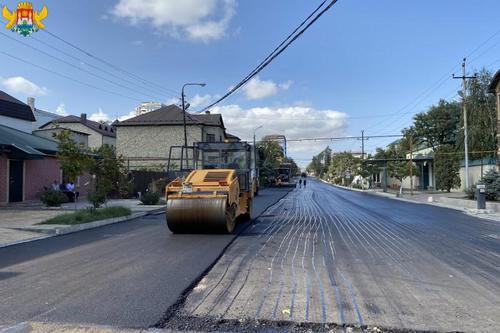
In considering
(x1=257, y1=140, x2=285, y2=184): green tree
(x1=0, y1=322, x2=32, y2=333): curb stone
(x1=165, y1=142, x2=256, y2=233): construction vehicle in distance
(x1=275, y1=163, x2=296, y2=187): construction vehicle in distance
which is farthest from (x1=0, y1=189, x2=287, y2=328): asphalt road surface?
(x1=275, y1=163, x2=296, y2=187): construction vehicle in distance

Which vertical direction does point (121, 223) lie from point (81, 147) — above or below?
below

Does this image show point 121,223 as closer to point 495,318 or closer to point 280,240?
point 280,240

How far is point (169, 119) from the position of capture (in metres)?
52.1

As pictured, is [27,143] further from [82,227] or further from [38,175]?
[82,227]

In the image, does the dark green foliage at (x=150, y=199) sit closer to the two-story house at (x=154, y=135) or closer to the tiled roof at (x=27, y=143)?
the tiled roof at (x=27, y=143)

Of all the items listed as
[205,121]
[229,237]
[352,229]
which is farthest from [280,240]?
[205,121]

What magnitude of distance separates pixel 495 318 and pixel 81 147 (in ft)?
55.2

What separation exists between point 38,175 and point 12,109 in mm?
13587

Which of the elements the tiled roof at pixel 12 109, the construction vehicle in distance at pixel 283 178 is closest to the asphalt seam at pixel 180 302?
the tiled roof at pixel 12 109

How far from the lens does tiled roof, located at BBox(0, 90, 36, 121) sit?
35875 millimetres

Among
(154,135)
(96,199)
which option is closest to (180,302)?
(96,199)

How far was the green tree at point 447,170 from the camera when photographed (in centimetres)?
4584

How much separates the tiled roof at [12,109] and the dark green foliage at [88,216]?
74.8ft

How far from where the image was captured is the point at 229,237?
12.4m
